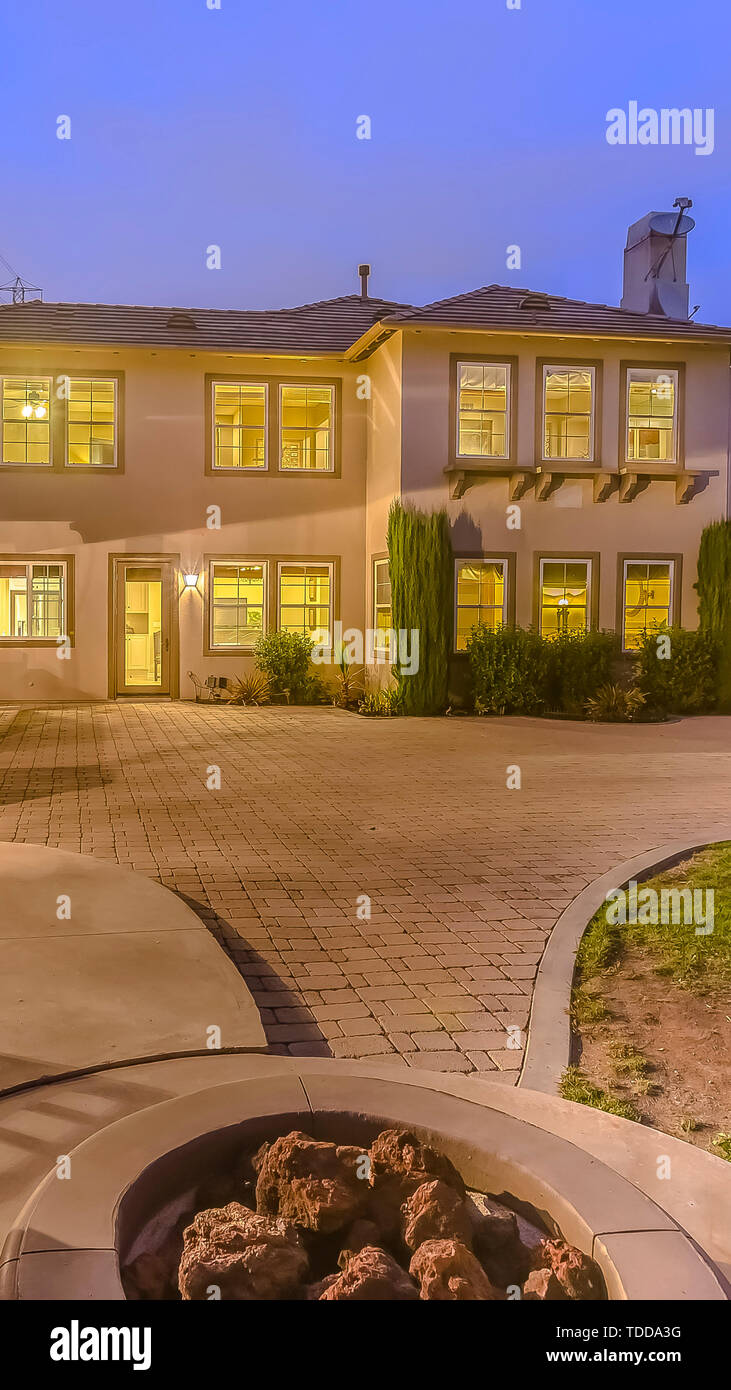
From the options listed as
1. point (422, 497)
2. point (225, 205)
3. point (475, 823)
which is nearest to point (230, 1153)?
point (475, 823)

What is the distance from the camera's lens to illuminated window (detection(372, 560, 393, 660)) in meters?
19.0

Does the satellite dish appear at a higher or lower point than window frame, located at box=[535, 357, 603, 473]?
higher

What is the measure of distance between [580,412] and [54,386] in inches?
381

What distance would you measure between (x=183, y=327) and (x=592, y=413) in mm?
7875

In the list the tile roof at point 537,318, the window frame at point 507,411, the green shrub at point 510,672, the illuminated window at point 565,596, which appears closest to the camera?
the green shrub at point 510,672

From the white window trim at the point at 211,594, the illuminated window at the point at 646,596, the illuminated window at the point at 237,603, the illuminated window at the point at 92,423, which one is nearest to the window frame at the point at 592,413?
the illuminated window at the point at 646,596

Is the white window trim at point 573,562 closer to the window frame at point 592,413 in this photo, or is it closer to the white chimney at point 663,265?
the window frame at point 592,413

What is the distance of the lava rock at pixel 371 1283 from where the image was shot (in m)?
2.04

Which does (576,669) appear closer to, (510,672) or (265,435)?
(510,672)

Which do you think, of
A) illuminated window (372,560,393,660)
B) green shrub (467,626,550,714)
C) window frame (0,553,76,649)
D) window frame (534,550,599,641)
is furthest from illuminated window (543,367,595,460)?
window frame (0,553,76,649)

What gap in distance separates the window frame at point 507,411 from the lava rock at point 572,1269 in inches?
662

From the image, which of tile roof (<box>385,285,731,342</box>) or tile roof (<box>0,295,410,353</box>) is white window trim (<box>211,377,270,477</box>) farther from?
tile roof (<box>385,285,731,342</box>)

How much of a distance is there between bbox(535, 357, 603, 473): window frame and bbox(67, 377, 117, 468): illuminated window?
7.80m

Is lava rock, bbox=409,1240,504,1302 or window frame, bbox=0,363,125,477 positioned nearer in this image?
lava rock, bbox=409,1240,504,1302
